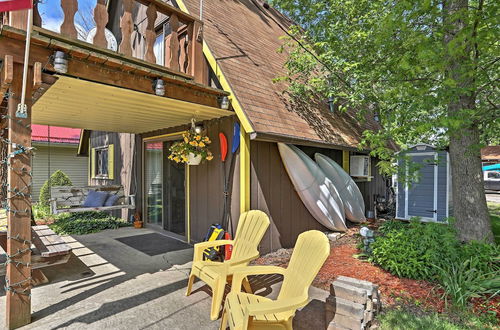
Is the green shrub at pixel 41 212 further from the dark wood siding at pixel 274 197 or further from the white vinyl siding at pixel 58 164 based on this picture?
the dark wood siding at pixel 274 197

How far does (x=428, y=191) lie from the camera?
258 inches

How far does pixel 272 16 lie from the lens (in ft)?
33.8

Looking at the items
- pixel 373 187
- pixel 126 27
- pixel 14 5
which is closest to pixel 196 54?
pixel 126 27

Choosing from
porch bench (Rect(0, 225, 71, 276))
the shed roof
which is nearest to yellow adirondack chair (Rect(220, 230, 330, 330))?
porch bench (Rect(0, 225, 71, 276))

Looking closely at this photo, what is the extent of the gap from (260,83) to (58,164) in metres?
10.5

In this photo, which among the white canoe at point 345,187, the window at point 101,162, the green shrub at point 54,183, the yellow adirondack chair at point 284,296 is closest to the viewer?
the yellow adirondack chair at point 284,296

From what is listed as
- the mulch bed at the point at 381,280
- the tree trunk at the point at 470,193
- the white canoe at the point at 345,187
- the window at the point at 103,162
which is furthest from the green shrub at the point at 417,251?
the window at the point at 103,162

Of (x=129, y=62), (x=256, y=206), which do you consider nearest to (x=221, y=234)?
(x=256, y=206)

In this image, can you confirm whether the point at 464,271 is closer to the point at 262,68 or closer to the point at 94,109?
the point at 262,68

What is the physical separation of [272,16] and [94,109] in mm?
8187

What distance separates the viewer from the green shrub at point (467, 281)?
2.87m

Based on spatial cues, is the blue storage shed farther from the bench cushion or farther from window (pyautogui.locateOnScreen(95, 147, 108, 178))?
window (pyautogui.locateOnScreen(95, 147, 108, 178))

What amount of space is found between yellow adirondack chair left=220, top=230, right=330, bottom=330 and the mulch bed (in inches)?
47.4

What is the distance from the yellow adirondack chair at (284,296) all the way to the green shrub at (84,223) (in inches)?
207
